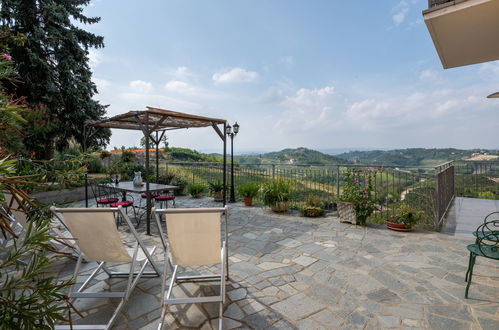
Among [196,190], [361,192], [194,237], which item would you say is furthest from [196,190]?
[194,237]

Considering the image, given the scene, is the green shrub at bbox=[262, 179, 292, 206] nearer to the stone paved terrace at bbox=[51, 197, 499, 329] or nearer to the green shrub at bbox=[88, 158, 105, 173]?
the stone paved terrace at bbox=[51, 197, 499, 329]

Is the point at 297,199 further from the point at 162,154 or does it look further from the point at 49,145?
the point at 162,154

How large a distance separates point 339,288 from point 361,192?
2818mm

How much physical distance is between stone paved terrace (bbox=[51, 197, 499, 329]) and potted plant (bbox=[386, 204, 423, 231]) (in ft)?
1.02

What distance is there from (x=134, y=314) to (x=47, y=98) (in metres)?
9.67

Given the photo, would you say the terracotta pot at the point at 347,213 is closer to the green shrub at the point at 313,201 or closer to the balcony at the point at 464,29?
the green shrub at the point at 313,201

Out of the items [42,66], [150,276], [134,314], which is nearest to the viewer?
[134,314]

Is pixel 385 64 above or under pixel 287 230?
above

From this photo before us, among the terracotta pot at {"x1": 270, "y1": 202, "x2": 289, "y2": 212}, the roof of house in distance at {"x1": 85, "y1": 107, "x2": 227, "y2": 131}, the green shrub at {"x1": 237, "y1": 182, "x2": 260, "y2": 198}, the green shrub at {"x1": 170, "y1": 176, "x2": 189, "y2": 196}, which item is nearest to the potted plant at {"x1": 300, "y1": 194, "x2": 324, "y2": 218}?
the terracotta pot at {"x1": 270, "y1": 202, "x2": 289, "y2": 212}

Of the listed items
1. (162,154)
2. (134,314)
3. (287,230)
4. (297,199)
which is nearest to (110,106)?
(162,154)

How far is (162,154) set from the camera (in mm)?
16406

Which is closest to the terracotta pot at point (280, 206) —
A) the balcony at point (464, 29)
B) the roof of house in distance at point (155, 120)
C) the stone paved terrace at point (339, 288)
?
the stone paved terrace at point (339, 288)

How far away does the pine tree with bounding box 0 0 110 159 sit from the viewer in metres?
8.54

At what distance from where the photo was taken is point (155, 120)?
19.6 ft
